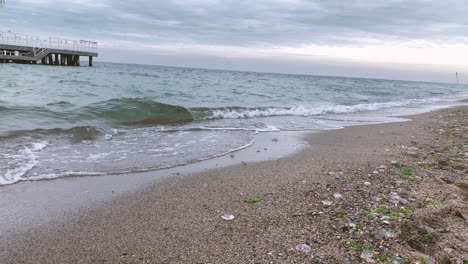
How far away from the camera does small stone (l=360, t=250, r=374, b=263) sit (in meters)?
2.82

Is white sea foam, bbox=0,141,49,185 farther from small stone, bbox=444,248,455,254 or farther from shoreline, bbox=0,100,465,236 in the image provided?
small stone, bbox=444,248,455,254

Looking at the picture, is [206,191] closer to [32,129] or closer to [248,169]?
[248,169]

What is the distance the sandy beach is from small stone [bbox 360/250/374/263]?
16mm

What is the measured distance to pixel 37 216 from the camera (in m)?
3.93

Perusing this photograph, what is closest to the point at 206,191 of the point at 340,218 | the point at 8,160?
the point at 340,218

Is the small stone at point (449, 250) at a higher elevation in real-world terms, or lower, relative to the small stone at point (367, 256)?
higher

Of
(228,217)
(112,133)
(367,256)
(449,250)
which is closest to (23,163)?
(112,133)

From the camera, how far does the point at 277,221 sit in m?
3.74

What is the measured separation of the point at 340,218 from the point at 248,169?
2613mm

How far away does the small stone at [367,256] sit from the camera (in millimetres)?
2824

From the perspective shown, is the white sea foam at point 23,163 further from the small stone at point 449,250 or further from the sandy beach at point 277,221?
the small stone at point 449,250

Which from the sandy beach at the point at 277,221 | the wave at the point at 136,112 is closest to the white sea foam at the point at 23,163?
the sandy beach at the point at 277,221

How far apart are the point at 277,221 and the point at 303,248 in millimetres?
693

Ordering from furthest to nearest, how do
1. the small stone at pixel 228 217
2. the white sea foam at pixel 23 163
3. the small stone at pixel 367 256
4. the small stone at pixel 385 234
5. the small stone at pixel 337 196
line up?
the white sea foam at pixel 23 163 → the small stone at pixel 337 196 → the small stone at pixel 228 217 → the small stone at pixel 385 234 → the small stone at pixel 367 256
